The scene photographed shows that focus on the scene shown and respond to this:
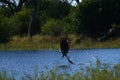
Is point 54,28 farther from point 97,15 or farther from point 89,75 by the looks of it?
point 89,75

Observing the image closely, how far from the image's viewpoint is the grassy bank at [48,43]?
59.5 meters

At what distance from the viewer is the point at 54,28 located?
73250 mm

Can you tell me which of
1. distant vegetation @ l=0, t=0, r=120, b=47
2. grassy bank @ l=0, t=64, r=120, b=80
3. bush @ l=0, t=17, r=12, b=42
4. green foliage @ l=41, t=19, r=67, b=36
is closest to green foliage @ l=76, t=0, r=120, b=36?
distant vegetation @ l=0, t=0, r=120, b=47

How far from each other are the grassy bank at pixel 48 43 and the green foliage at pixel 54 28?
1.77 m

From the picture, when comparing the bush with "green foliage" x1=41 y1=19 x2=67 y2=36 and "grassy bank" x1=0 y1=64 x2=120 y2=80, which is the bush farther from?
"grassy bank" x1=0 y1=64 x2=120 y2=80

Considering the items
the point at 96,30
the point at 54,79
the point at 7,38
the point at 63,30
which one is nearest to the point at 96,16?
the point at 96,30

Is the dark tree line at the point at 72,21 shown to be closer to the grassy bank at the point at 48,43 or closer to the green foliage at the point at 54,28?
the green foliage at the point at 54,28

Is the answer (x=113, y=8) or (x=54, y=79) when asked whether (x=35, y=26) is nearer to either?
(x=113, y=8)

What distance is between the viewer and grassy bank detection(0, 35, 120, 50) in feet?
195

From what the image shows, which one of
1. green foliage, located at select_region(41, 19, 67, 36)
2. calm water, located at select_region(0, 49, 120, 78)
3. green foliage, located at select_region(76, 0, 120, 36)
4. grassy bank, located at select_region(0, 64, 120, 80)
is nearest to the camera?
grassy bank, located at select_region(0, 64, 120, 80)

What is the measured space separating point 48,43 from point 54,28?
853 cm

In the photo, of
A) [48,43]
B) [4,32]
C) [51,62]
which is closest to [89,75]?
[51,62]

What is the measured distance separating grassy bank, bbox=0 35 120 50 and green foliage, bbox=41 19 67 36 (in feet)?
5.79

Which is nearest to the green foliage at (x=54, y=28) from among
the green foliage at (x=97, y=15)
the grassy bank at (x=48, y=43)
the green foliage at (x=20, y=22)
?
the grassy bank at (x=48, y=43)
